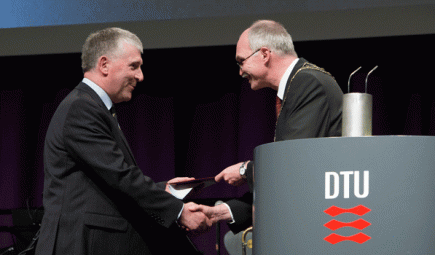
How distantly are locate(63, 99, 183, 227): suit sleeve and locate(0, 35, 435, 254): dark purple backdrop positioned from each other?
3.46m

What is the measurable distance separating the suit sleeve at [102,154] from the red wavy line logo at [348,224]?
106 centimetres

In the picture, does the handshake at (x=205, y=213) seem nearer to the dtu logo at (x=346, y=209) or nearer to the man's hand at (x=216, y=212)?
the man's hand at (x=216, y=212)

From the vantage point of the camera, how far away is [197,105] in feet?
18.2

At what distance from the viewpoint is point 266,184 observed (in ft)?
3.61

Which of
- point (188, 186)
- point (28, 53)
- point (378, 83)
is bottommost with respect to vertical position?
point (188, 186)

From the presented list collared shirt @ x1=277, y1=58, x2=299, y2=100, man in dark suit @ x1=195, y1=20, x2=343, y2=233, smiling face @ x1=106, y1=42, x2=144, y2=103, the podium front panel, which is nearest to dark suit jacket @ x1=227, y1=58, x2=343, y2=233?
man in dark suit @ x1=195, y1=20, x2=343, y2=233

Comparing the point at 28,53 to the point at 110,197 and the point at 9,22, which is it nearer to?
the point at 9,22

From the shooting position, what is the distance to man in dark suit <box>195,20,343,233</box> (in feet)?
5.42

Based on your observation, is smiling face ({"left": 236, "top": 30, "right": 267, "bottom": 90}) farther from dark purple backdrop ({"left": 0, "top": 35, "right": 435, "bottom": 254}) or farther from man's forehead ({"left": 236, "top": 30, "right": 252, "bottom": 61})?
dark purple backdrop ({"left": 0, "top": 35, "right": 435, "bottom": 254})

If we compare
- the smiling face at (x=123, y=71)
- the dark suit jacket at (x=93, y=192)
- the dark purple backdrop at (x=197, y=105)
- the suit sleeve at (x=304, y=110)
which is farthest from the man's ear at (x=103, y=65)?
the dark purple backdrop at (x=197, y=105)

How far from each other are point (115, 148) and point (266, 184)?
961mm

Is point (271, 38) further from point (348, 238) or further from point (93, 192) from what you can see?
point (348, 238)

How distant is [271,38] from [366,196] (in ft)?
4.36

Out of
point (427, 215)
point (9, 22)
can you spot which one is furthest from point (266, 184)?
point (9, 22)
